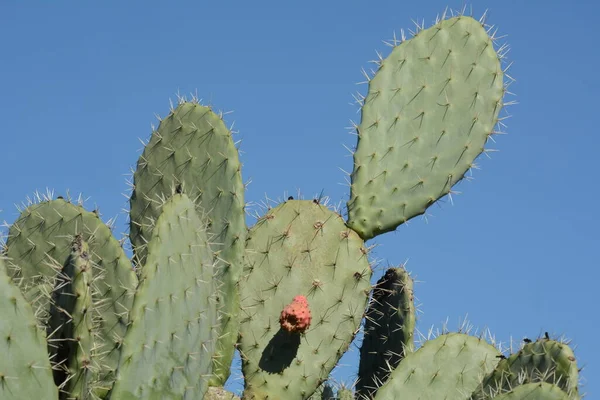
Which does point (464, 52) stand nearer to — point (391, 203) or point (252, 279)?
point (391, 203)

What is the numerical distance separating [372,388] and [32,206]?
1.45 meters

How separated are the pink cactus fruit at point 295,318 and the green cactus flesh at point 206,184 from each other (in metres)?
0.17

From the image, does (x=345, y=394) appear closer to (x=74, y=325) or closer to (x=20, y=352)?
(x=74, y=325)

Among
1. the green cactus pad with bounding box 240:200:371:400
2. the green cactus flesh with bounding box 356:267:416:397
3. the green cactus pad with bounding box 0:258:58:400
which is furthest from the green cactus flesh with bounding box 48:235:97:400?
the green cactus flesh with bounding box 356:267:416:397

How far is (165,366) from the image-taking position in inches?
126

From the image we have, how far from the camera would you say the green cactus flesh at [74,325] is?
301 centimetres

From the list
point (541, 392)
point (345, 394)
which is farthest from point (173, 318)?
point (345, 394)

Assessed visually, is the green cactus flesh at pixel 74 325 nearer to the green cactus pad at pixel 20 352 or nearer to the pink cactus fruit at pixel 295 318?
the green cactus pad at pixel 20 352

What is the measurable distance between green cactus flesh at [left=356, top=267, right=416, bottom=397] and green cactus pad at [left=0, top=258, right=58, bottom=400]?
5.20 ft

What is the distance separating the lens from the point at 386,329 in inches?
172

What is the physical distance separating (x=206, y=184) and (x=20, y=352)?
1188 millimetres

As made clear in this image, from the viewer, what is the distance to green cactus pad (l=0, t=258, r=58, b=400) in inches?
111

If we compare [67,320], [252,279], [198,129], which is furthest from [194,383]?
[198,129]

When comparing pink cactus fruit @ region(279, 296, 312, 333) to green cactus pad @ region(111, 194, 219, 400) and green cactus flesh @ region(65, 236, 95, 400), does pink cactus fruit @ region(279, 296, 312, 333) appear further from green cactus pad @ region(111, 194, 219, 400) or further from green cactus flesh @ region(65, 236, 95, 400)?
green cactus flesh @ region(65, 236, 95, 400)
